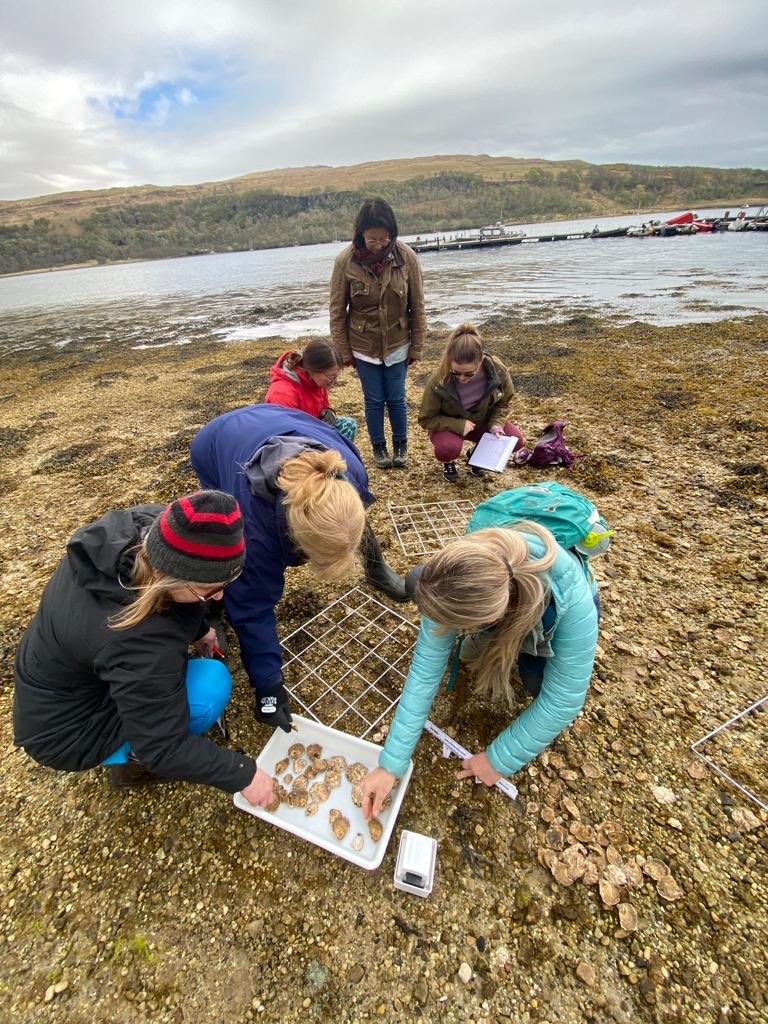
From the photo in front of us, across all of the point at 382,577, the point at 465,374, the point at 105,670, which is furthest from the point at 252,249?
the point at 105,670

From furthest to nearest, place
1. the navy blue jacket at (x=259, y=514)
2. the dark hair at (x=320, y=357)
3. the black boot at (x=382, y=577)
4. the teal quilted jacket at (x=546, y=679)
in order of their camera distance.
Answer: the dark hair at (x=320, y=357) < the black boot at (x=382, y=577) < the navy blue jacket at (x=259, y=514) < the teal quilted jacket at (x=546, y=679)

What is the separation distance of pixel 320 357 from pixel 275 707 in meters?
2.40

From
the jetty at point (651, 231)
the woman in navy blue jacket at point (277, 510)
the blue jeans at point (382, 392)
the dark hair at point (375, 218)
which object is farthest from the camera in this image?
the jetty at point (651, 231)

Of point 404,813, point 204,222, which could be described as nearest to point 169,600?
point 404,813

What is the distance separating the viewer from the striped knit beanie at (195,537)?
1505mm

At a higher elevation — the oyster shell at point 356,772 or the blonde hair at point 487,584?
the blonde hair at point 487,584

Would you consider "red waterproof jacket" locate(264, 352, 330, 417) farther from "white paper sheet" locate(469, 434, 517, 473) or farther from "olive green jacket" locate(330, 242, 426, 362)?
"white paper sheet" locate(469, 434, 517, 473)

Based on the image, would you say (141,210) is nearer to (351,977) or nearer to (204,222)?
(204,222)

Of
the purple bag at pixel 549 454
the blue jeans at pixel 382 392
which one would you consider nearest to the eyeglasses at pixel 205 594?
the blue jeans at pixel 382 392

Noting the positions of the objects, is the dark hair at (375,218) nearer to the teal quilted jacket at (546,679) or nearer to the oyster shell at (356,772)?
the teal quilted jacket at (546,679)

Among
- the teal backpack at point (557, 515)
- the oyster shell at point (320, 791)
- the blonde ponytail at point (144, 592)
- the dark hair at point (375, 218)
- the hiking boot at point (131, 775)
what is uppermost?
the dark hair at point (375, 218)

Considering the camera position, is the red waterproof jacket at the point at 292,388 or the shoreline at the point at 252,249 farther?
the shoreline at the point at 252,249

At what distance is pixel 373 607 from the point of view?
327cm

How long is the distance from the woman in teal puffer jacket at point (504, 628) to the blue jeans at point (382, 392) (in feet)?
9.11
